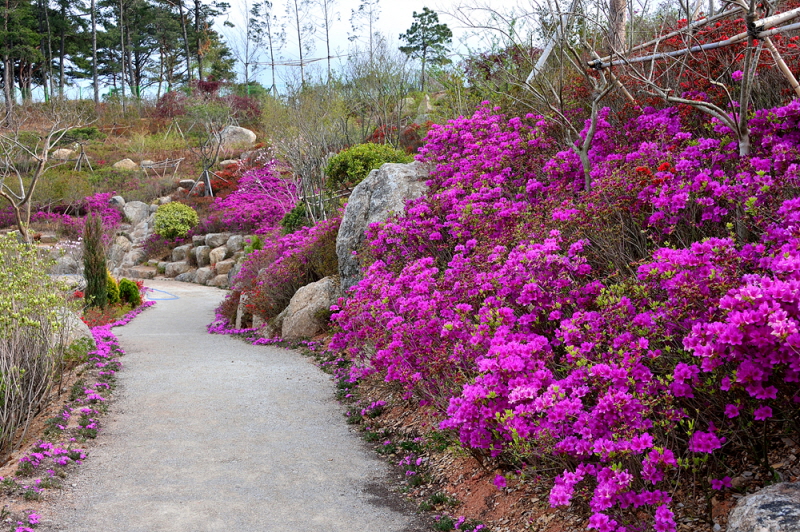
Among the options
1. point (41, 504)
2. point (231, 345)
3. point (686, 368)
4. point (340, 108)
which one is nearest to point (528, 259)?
point (686, 368)

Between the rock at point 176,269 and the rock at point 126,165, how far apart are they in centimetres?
1129

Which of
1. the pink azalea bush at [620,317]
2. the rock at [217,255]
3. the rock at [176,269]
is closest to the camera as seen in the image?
the pink azalea bush at [620,317]

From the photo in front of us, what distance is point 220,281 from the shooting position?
2055 centimetres

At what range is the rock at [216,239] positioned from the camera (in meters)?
22.5

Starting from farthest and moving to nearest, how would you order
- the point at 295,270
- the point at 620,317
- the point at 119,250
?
the point at 119,250 < the point at 295,270 < the point at 620,317

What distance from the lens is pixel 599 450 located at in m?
2.72

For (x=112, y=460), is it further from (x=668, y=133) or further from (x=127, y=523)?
(x=668, y=133)

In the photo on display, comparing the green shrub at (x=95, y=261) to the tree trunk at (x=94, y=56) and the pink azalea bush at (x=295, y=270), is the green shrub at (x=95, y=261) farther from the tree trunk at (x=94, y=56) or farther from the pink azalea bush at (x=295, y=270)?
the tree trunk at (x=94, y=56)

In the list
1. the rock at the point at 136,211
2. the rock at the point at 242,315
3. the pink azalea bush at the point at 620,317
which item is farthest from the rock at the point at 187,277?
the pink azalea bush at the point at 620,317

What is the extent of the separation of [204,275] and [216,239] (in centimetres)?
185

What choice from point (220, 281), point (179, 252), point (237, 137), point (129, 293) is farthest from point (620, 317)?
point (237, 137)

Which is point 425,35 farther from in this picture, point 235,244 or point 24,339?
point 24,339

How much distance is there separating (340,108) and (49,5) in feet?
101

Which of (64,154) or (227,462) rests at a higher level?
(64,154)
